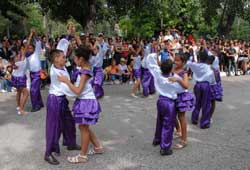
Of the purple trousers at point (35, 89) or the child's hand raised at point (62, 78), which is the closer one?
the child's hand raised at point (62, 78)

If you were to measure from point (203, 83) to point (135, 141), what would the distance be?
188 cm

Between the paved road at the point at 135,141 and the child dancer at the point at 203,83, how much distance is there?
257mm

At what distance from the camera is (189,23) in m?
32.9

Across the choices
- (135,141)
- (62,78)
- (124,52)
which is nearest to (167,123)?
(135,141)

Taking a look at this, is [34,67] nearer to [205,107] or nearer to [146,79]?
[146,79]

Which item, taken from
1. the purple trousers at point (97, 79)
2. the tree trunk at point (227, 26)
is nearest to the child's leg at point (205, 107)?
the purple trousers at point (97, 79)

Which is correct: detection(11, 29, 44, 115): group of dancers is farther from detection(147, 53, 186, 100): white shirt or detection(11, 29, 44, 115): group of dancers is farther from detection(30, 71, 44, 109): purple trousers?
detection(147, 53, 186, 100): white shirt

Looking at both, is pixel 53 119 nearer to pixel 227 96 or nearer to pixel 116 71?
pixel 227 96

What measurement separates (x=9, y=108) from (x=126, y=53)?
666 centimetres

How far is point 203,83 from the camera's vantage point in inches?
326

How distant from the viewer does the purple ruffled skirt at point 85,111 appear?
5.93 m

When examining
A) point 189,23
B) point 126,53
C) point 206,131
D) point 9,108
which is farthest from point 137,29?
point 206,131

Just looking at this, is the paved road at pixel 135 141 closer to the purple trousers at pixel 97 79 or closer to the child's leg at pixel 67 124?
the child's leg at pixel 67 124

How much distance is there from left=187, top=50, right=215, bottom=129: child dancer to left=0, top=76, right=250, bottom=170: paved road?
0.84 ft
